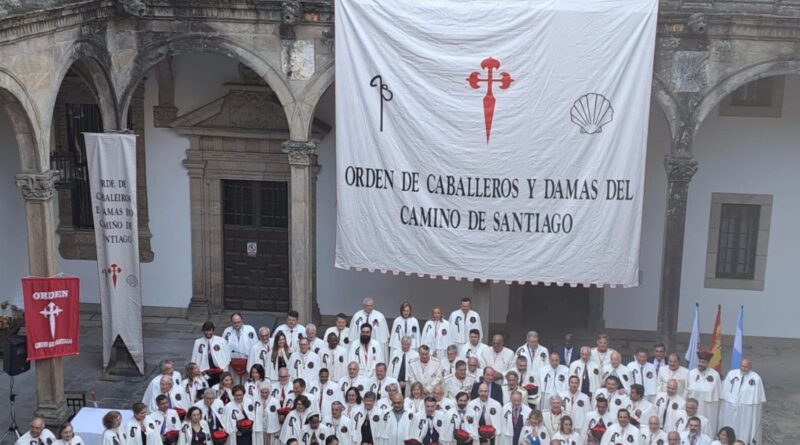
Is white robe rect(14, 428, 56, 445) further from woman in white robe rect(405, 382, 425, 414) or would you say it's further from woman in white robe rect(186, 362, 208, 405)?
woman in white robe rect(405, 382, 425, 414)

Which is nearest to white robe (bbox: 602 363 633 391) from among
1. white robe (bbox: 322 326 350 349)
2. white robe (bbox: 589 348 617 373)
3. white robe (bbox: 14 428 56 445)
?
white robe (bbox: 589 348 617 373)

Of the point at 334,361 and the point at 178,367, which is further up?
the point at 334,361

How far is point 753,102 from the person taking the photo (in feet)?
58.9

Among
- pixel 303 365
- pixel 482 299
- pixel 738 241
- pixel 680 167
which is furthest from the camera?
pixel 738 241

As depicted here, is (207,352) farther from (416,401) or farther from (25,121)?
(25,121)

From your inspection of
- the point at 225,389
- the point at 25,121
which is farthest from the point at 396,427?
the point at 25,121

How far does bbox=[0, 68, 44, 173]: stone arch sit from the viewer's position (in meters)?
13.1

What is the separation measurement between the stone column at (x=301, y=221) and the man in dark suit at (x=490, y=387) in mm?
4109

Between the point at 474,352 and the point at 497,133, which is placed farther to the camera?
the point at 497,133

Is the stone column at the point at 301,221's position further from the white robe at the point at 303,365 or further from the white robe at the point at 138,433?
the white robe at the point at 138,433

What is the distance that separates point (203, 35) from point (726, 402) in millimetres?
10169

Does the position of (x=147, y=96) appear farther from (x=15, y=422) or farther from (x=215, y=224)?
(x=15, y=422)

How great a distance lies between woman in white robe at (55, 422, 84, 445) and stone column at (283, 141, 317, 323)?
5.27 metres

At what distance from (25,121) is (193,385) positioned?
4.51m
